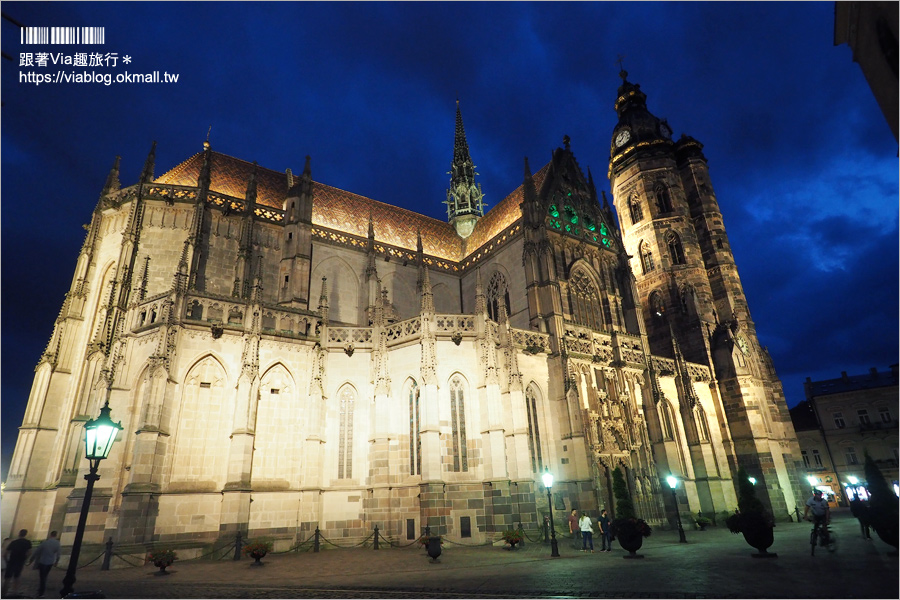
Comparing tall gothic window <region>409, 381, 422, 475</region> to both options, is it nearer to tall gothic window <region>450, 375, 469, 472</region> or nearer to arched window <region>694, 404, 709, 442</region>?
tall gothic window <region>450, 375, 469, 472</region>

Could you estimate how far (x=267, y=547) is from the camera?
56.9ft

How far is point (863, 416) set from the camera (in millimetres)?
51812

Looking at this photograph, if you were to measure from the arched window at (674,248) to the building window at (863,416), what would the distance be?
29.5 m

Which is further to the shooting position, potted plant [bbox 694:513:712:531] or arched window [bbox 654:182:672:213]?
arched window [bbox 654:182:672:213]

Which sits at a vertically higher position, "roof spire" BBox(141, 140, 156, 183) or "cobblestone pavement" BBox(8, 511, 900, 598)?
"roof spire" BBox(141, 140, 156, 183)

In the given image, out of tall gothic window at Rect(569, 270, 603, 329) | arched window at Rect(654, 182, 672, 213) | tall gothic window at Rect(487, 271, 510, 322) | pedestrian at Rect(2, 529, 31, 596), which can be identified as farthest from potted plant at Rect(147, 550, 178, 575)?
arched window at Rect(654, 182, 672, 213)

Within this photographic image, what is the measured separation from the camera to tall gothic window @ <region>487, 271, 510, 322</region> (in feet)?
110

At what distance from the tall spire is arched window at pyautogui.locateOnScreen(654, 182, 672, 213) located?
1519cm

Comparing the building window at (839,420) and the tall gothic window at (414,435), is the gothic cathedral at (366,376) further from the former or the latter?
the building window at (839,420)

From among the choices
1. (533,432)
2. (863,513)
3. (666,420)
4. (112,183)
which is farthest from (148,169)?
(863,513)

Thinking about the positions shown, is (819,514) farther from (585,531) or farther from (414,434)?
(414,434)

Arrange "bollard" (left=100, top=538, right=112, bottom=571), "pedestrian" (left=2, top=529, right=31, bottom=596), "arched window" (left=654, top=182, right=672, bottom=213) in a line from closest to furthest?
1. "pedestrian" (left=2, top=529, right=31, bottom=596)
2. "bollard" (left=100, top=538, right=112, bottom=571)
3. "arched window" (left=654, top=182, right=672, bottom=213)

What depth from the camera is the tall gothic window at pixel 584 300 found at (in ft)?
107

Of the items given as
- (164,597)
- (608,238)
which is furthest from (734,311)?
(164,597)
